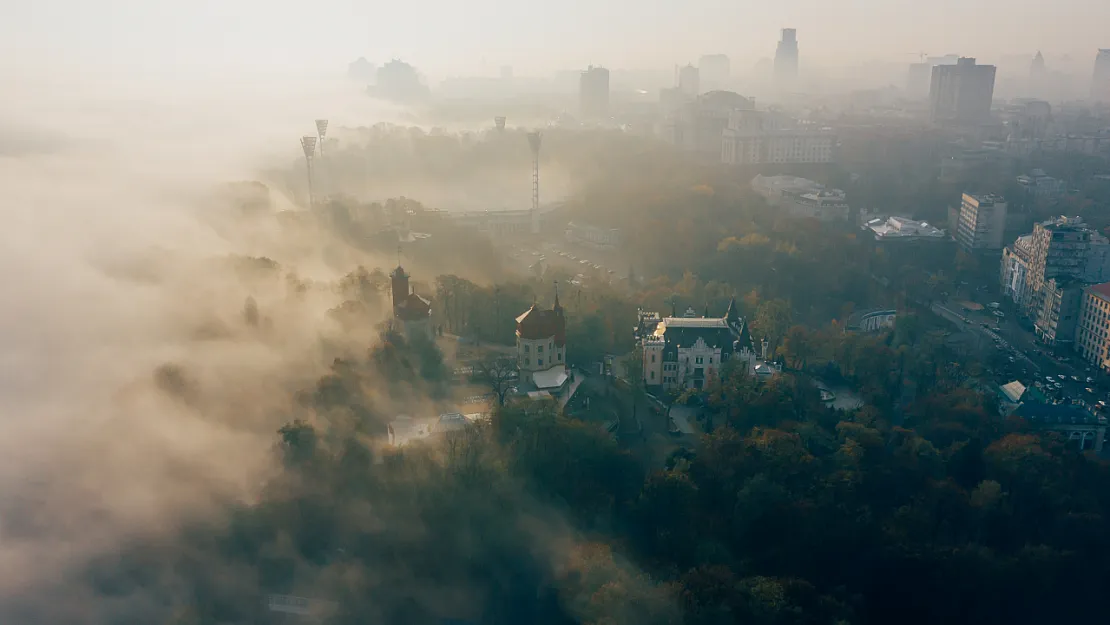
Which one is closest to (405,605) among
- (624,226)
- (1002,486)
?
Result: (1002,486)

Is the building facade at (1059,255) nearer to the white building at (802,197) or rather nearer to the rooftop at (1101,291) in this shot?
the rooftop at (1101,291)

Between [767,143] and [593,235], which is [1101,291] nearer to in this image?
[593,235]

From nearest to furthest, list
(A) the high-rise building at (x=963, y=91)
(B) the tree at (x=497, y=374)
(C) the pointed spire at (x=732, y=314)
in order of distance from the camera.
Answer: (B) the tree at (x=497, y=374) < (C) the pointed spire at (x=732, y=314) < (A) the high-rise building at (x=963, y=91)

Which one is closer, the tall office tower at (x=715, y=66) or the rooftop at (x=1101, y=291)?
the rooftop at (x=1101, y=291)

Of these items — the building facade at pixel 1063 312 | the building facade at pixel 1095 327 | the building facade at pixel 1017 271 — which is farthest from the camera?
the building facade at pixel 1017 271

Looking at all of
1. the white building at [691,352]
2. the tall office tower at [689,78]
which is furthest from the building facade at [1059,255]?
the tall office tower at [689,78]

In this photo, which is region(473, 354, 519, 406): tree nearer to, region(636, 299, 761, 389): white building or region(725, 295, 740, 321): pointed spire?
region(636, 299, 761, 389): white building

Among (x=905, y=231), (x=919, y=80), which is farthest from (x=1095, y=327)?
(x=919, y=80)
